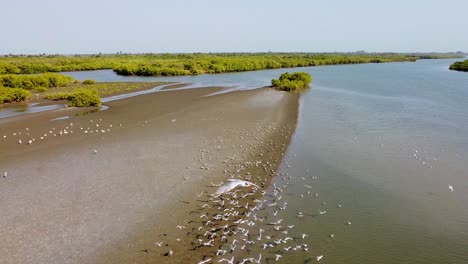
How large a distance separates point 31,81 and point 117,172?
127 ft

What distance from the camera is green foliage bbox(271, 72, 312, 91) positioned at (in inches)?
1722

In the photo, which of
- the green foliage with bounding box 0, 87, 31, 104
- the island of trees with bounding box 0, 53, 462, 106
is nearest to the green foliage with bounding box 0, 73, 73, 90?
the island of trees with bounding box 0, 53, 462, 106

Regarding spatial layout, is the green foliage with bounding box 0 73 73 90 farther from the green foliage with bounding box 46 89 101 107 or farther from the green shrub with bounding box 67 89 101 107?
the green shrub with bounding box 67 89 101 107

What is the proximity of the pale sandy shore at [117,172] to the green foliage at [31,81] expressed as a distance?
20398 mm

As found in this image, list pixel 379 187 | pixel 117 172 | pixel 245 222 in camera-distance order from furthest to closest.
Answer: pixel 117 172, pixel 379 187, pixel 245 222

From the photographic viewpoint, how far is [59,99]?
120ft

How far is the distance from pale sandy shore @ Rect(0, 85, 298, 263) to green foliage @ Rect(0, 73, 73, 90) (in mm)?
20398

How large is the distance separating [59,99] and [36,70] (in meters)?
49.3

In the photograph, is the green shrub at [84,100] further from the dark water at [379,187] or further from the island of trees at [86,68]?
the dark water at [379,187]

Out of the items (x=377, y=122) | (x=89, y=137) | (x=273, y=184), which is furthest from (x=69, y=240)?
(x=377, y=122)

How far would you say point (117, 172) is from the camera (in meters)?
15.5

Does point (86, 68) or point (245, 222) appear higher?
point (86, 68)

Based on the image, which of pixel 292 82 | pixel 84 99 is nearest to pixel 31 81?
pixel 84 99

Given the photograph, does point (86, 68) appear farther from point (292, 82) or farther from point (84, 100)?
point (292, 82)
